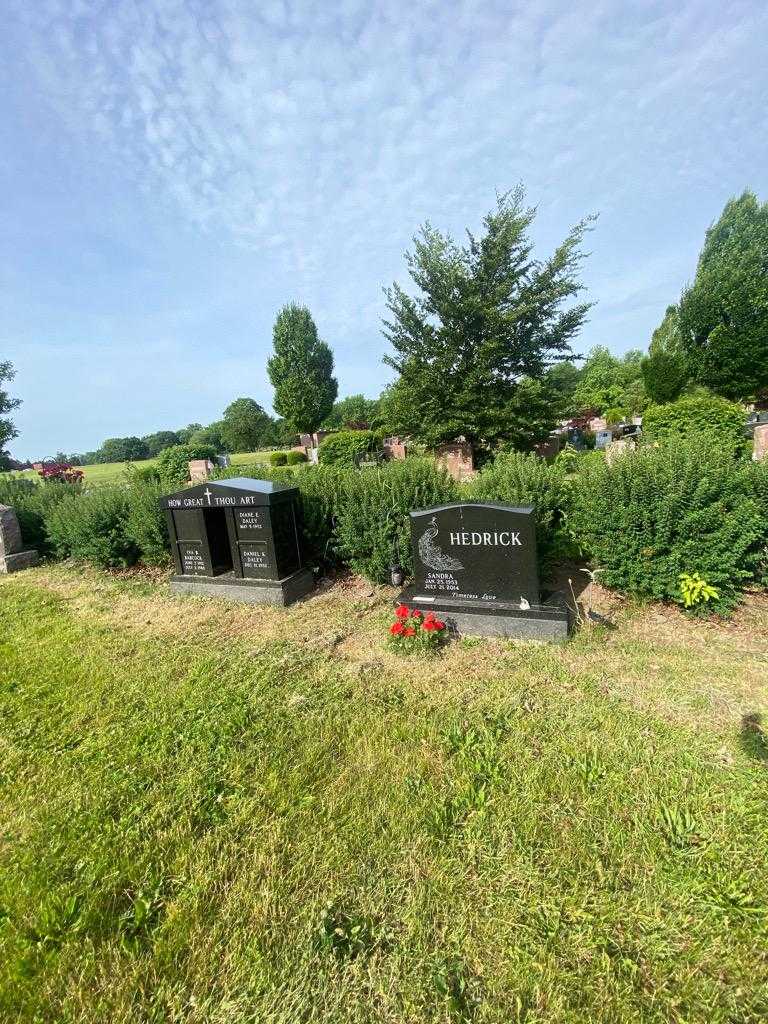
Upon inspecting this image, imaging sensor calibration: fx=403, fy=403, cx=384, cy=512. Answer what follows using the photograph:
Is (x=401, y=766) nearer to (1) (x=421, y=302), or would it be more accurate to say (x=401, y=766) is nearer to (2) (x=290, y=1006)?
(2) (x=290, y=1006)

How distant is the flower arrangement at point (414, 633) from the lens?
3.85 m

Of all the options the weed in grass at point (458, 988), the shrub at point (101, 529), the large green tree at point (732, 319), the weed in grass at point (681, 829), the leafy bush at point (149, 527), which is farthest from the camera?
the large green tree at point (732, 319)

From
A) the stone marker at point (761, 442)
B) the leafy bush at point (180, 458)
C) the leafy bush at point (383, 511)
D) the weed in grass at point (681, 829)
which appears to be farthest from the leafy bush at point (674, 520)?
the leafy bush at point (180, 458)

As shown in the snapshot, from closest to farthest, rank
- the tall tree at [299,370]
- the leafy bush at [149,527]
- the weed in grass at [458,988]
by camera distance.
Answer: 1. the weed in grass at [458,988]
2. the leafy bush at [149,527]
3. the tall tree at [299,370]

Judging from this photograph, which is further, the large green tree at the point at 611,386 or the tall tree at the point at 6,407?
the large green tree at the point at 611,386

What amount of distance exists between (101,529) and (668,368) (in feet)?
85.5

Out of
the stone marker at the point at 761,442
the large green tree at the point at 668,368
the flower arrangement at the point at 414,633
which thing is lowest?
the flower arrangement at the point at 414,633

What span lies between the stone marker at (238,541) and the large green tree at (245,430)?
52878 millimetres

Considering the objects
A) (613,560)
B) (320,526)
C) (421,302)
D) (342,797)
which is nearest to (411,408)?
(421,302)

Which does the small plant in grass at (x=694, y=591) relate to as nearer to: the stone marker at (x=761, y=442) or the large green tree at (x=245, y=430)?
the stone marker at (x=761, y=442)

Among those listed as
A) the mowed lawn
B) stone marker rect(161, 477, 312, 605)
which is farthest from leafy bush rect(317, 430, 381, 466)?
the mowed lawn

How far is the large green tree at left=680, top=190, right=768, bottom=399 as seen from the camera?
20344 millimetres

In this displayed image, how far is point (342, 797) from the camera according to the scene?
89.7 inches

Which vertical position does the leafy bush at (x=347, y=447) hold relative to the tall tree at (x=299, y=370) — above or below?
below
